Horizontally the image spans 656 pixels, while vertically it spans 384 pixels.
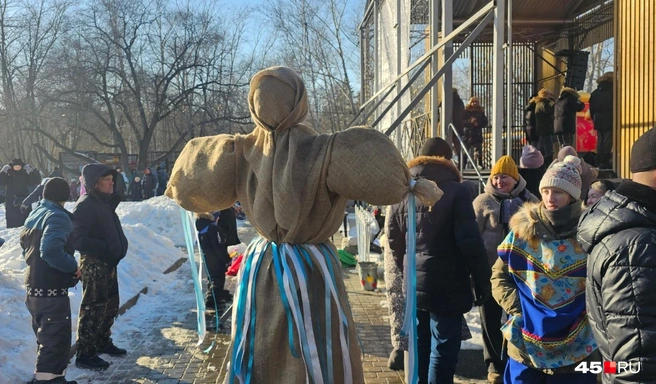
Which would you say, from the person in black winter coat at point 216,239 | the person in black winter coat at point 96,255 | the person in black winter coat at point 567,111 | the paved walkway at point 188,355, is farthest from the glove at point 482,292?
the person in black winter coat at point 567,111

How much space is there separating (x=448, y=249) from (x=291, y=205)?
1.96 m

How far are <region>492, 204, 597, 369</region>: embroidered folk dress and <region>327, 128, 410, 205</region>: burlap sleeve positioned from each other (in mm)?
1112

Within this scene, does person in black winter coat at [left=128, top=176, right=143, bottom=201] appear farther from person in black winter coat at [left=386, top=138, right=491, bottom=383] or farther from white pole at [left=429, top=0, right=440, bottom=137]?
person in black winter coat at [left=386, top=138, right=491, bottom=383]

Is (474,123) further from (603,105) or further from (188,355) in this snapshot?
(188,355)

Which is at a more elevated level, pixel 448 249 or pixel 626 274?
pixel 626 274

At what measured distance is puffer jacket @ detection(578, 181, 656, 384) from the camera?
1.91m

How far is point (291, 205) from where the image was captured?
2414 mm

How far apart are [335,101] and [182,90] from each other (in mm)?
8569

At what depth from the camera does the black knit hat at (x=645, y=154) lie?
6.67 ft

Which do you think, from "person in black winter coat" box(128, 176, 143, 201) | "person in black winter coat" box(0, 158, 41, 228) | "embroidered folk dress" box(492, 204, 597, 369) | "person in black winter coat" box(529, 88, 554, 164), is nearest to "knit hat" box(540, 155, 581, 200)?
"embroidered folk dress" box(492, 204, 597, 369)

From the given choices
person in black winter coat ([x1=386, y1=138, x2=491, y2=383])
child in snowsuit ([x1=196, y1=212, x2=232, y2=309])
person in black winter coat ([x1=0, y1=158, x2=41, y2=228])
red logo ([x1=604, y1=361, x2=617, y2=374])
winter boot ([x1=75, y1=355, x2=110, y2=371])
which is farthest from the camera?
person in black winter coat ([x1=0, y1=158, x2=41, y2=228])

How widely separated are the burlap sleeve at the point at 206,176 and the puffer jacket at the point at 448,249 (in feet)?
5.99

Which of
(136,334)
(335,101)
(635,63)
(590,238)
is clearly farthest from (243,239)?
(335,101)

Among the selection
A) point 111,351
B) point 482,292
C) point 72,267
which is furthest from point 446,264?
point 111,351
